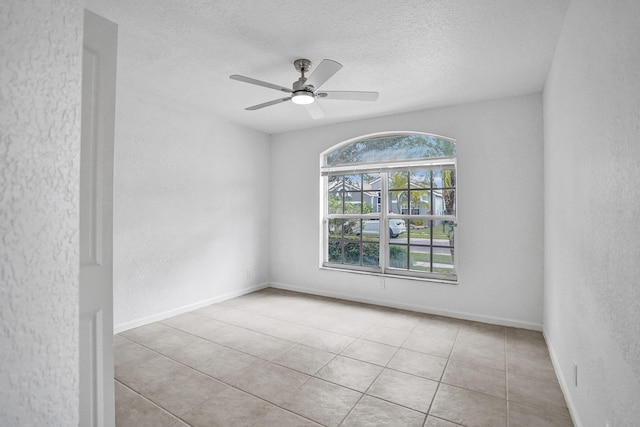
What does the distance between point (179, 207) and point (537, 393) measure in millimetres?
3817

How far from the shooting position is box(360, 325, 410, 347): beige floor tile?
9.96 feet

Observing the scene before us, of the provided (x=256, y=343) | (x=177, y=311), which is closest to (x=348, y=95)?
(x=256, y=343)

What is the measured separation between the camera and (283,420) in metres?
1.89

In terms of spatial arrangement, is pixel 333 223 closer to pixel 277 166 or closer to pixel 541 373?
pixel 277 166

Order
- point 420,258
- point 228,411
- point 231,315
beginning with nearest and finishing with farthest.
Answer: point 228,411 < point 231,315 < point 420,258

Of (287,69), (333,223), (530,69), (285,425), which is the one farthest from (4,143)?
(333,223)

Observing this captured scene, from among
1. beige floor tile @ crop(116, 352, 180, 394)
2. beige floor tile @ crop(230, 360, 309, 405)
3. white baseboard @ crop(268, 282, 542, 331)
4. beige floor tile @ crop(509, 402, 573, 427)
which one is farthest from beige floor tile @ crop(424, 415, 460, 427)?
white baseboard @ crop(268, 282, 542, 331)

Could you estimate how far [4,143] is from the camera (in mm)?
503

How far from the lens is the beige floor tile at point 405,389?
2.08 metres

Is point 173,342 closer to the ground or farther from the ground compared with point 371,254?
closer to the ground

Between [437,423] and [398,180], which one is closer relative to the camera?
[437,423]

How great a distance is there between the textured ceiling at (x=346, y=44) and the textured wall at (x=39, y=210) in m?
1.68

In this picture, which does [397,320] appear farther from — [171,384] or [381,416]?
[171,384]

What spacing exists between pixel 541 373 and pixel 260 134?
4414 millimetres
